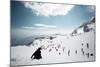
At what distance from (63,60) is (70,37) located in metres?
0.31

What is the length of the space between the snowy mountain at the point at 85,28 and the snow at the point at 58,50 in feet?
0.14

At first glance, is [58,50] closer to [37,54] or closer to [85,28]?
[37,54]

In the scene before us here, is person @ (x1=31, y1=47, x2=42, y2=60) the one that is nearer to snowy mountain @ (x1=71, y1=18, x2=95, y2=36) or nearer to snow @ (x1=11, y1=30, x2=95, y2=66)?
snow @ (x1=11, y1=30, x2=95, y2=66)

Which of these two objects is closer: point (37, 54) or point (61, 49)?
point (37, 54)

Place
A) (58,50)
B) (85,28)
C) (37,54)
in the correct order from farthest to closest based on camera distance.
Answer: (85,28) → (58,50) → (37,54)

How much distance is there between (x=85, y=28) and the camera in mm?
2496

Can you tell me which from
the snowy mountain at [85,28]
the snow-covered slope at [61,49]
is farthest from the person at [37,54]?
the snowy mountain at [85,28]

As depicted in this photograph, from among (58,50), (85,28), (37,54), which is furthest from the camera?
(85,28)

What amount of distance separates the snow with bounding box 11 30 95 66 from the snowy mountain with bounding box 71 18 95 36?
42 mm

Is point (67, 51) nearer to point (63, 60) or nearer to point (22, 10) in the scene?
point (63, 60)

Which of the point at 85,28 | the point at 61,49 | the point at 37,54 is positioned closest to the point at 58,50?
the point at 61,49

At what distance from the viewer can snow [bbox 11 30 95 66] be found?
218cm

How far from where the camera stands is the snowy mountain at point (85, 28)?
8.03 feet

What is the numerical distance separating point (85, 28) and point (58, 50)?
49cm
